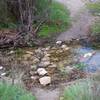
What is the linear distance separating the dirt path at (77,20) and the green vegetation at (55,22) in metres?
0.16

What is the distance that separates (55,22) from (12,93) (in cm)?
345

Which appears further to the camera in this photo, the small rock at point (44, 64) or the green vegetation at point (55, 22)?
the green vegetation at point (55, 22)

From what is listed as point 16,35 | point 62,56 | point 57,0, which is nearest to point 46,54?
point 62,56

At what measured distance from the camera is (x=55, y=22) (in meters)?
7.80

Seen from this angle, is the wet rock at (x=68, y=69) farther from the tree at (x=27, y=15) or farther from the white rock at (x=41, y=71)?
the tree at (x=27, y=15)

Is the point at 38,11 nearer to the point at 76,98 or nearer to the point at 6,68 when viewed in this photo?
the point at 6,68

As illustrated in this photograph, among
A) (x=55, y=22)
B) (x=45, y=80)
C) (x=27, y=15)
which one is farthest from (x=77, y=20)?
(x=45, y=80)

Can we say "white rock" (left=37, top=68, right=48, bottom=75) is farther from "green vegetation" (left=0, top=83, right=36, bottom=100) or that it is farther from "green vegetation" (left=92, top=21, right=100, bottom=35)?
"green vegetation" (left=92, top=21, right=100, bottom=35)

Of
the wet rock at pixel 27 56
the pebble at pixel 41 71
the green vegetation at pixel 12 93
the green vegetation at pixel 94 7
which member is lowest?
the pebble at pixel 41 71

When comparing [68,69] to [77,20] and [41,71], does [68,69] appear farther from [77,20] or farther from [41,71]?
[77,20]

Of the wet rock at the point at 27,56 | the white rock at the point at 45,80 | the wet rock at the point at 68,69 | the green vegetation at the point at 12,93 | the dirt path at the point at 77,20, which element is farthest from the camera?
the dirt path at the point at 77,20

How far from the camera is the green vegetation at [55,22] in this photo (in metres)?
7.45

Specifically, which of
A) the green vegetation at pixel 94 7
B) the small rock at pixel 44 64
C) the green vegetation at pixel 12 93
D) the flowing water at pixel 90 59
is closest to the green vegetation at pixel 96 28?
the flowing water at pixel 90 59

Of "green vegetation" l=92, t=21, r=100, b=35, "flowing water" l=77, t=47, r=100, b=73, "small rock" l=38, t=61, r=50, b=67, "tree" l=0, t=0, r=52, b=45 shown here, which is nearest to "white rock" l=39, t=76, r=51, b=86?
"small rock" l=38, t=61, r=50, b=67
